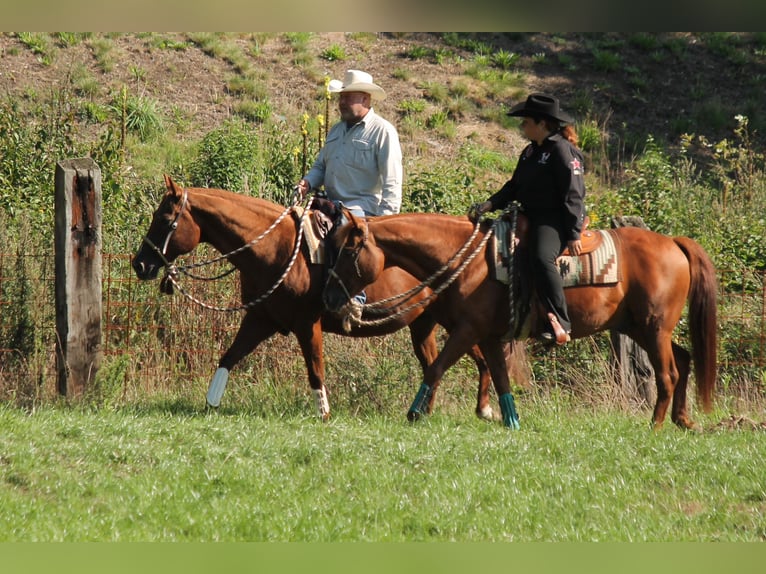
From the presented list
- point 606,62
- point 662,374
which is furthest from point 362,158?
point 606,62

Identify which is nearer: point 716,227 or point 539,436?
point 539,436

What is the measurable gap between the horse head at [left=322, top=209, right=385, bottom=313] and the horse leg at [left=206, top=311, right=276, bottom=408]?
1000 millimetres

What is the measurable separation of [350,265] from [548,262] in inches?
64.8

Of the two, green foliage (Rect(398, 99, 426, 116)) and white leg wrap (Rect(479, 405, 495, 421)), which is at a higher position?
green foliage (Rect(398, 99, 426, 116))

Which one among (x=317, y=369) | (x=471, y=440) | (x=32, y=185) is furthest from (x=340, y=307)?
(x=32, y=185)

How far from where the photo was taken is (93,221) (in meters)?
9.64

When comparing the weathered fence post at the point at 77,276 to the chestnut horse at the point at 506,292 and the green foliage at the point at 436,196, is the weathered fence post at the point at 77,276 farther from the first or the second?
the green foliage at the point at 436,196

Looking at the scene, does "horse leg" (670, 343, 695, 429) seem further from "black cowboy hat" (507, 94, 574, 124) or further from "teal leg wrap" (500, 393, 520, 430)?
"black cowboy hat" (507, 94, 574, 124)

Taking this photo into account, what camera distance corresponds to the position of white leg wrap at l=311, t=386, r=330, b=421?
30.0 ft

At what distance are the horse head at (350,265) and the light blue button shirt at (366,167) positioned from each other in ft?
2.72

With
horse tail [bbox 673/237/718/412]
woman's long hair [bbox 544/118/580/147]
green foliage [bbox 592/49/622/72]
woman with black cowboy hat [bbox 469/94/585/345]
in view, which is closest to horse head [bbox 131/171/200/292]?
woman with black cowboy hat [bbox 469/94/585/345]

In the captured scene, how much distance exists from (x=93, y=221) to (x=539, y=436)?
4.54 m

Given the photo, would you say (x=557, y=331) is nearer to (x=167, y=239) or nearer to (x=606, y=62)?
(x=167, y=239)

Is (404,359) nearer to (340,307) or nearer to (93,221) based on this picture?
(340,307)
